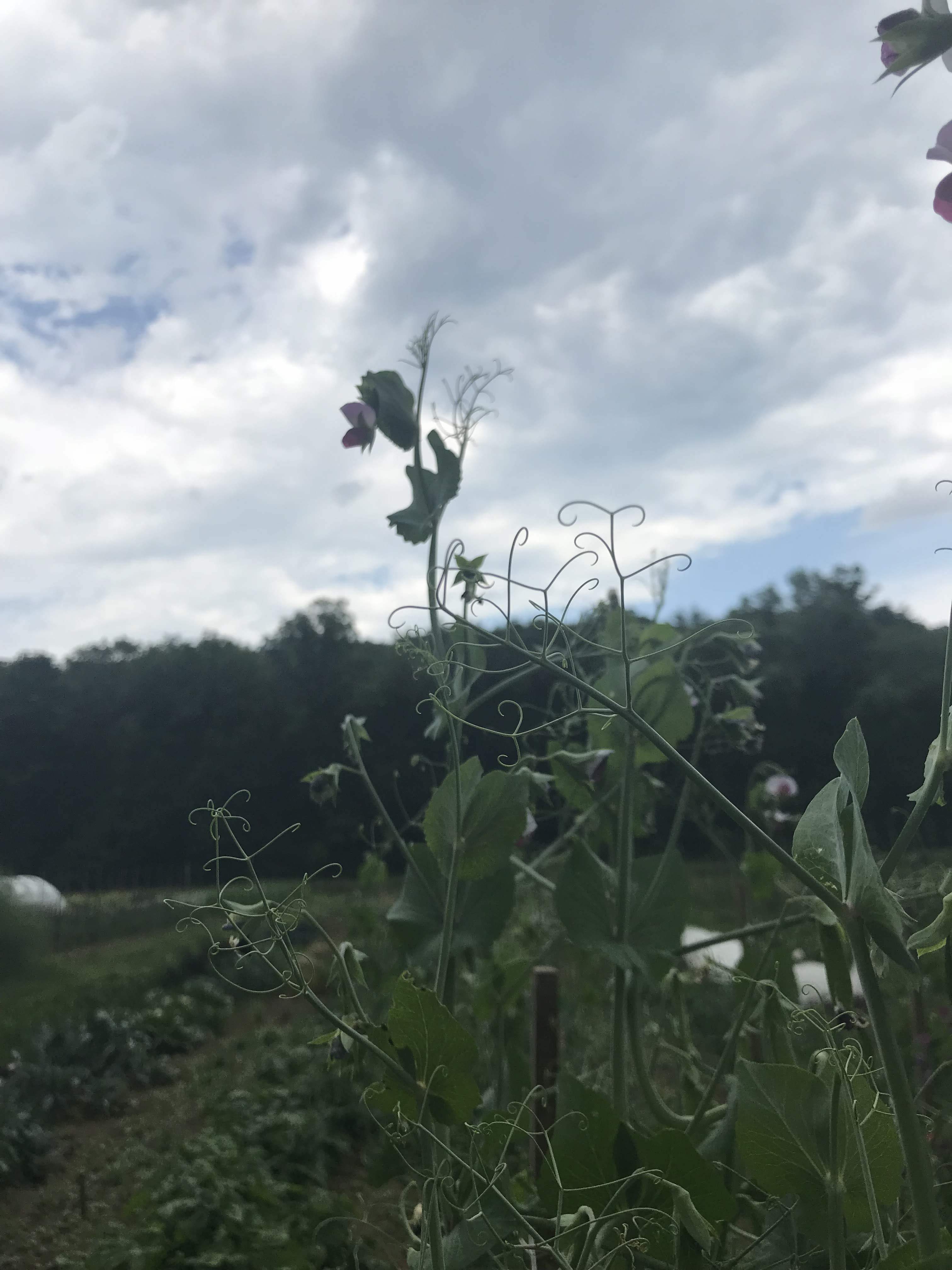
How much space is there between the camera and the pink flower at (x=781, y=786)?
101 inches

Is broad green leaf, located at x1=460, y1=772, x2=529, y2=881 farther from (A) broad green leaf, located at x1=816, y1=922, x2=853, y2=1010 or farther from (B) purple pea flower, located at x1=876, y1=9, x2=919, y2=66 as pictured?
(B) purple pea flower, located at x1=876, y1=9, x2=919, y2=66

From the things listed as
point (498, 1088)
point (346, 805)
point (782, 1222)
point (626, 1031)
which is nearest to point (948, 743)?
point (782, 1222)

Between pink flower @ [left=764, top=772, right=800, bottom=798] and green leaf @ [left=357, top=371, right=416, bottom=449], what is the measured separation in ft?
6.01

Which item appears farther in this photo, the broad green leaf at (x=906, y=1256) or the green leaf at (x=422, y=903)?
the green leaf at (x=422, y=903)

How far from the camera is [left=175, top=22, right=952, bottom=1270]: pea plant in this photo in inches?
23.5

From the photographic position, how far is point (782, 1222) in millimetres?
799

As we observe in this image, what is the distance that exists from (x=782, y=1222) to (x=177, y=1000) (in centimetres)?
469

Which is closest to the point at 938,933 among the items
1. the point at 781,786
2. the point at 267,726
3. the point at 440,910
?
the point at 440,910

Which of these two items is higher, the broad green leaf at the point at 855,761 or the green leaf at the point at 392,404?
the green leaf at the point at 392,404

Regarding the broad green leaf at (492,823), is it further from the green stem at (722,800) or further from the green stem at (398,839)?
the green stem at (722,800)

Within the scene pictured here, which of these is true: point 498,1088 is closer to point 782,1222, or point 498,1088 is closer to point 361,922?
point 782,1222

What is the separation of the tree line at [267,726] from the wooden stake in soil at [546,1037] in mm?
5424

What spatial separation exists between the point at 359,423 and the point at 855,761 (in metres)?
0.70

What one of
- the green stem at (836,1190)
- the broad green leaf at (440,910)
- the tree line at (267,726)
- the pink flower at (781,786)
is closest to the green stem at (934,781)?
the green stem at (836,1190)
